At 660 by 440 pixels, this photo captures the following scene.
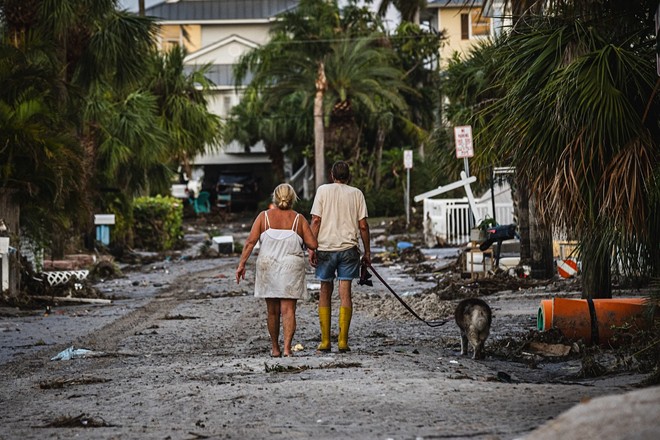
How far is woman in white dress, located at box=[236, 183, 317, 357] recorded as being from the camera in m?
12.4

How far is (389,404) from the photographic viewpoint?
8.92 metres

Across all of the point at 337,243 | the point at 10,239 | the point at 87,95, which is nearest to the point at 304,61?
the point at 87,95

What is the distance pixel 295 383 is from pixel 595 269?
589cm

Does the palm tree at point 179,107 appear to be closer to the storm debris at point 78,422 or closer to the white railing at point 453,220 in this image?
the white railing at point 453,220

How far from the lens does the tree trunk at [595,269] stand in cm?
1383

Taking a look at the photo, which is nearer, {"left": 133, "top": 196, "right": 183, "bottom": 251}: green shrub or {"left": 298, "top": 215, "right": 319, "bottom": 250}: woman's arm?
{"left": 298, "top": 215, "right": 319, "bottom": 250}: woman's arm

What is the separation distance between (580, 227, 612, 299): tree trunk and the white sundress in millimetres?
3208

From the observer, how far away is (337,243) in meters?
12.8

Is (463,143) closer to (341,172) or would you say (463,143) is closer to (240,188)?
(341,172)

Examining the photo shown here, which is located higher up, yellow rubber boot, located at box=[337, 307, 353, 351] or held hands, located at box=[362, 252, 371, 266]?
held hands, located at box=[362, 252, 371, 266]

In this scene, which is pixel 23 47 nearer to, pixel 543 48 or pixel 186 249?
pixel 543 48

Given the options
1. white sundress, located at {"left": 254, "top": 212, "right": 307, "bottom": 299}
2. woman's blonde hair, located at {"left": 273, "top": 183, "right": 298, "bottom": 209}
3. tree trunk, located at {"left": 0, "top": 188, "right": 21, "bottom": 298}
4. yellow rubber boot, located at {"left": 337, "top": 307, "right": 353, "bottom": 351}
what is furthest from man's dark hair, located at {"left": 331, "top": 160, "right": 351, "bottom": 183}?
tree trunk, located at {"left": 0, "top": 188, "right": 21, "bottom": 298}

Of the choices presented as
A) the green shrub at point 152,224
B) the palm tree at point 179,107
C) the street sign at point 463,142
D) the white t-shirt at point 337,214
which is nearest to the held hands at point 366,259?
the white t-shirt at point 337,214

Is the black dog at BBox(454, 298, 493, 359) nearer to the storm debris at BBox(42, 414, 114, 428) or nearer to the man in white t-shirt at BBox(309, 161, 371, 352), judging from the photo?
the man in white t-shirt at BBox(309, 161, 371, 352)
